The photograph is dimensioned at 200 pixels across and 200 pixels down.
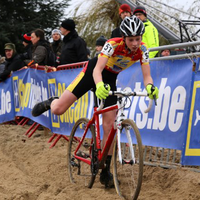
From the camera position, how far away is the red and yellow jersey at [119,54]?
4.62 metres

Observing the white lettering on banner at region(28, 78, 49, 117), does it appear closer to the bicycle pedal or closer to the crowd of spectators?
the crowd of spectators

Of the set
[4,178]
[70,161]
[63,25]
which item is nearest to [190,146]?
[70,161]

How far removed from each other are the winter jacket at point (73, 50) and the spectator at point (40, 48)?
1.24m

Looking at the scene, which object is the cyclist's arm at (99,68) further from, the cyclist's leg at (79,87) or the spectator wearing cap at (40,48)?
the spectator wearing cap at (40,48)

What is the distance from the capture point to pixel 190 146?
202 inches

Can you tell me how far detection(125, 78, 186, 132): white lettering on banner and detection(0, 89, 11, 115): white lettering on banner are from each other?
606cm

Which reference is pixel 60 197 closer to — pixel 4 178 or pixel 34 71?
pixel 4 178

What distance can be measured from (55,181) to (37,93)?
4.13 metres

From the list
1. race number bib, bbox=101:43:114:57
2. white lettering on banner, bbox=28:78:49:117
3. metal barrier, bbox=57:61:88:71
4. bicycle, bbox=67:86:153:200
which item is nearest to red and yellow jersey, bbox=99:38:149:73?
race number bib, bbox=101:43:114:57

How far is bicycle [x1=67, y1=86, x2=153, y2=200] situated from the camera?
4.27 m

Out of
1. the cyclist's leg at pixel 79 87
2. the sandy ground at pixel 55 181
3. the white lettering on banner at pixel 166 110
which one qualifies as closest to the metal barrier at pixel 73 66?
the sandy ground at pixel 55 181

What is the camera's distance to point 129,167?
14.6ft

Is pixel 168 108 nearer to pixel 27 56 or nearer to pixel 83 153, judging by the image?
pixel 83 153

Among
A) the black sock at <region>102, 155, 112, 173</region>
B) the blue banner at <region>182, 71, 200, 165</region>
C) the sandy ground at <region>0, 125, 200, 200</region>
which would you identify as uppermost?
the blue banner at <region>182, 71, 200, 165</region>
